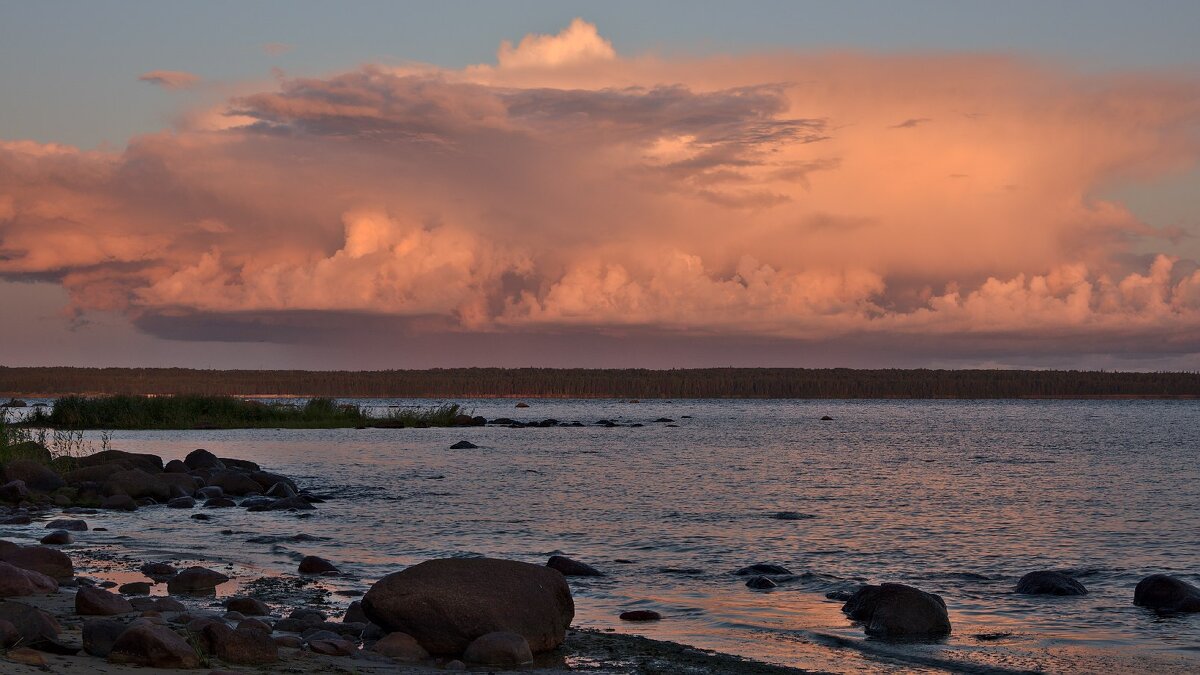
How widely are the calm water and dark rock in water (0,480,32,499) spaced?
3572 millimetres

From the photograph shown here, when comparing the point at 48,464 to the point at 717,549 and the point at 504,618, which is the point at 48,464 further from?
the point at 504,618

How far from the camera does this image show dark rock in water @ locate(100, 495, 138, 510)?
31.8m

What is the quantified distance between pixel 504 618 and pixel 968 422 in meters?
113

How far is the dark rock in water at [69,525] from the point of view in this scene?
26131mm

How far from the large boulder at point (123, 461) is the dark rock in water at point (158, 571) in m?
20.0

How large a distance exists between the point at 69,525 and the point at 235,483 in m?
10.1

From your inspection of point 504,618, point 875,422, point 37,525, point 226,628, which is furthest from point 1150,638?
point 875,422

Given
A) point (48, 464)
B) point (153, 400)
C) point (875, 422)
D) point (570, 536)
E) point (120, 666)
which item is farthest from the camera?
point (875, 422)

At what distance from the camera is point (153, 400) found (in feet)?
276

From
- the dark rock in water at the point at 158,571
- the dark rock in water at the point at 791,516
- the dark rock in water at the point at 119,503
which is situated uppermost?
the dark rock in water at the point at 158,571

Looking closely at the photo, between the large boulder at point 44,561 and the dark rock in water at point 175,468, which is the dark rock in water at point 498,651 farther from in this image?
the dark rock in water at point 175,468

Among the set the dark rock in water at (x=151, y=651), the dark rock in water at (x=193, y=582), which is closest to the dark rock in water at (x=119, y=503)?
the dark rock in water at (x=193, y=582)

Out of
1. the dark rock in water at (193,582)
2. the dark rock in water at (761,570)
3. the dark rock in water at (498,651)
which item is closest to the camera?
the dark rock in water at (498,651)

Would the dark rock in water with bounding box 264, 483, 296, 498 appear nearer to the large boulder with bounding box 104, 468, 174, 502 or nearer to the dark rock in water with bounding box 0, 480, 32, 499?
the large boulder with bounding box 104, 468, 174, 502
